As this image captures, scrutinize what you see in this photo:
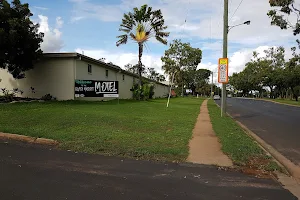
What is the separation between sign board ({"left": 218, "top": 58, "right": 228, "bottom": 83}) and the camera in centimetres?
1656

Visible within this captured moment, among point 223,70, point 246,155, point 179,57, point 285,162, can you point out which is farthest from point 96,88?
point 179,57

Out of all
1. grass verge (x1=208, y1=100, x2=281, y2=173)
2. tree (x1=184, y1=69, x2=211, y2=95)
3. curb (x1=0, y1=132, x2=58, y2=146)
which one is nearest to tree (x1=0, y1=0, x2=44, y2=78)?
curb (x1=0, y1=132, x2=58, y2=146)

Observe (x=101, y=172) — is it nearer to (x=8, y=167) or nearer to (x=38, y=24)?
(x=8, y=167)

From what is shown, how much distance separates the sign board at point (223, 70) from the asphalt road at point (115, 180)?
11242 mm

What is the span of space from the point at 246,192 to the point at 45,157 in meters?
4.22

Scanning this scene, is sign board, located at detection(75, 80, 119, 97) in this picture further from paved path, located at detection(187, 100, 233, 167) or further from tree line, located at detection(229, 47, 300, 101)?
tree line, located at detection(229, 47, 300, 101)

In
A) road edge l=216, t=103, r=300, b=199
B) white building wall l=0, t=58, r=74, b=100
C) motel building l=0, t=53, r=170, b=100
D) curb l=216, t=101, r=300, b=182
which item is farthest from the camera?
white building wall l=0, t=58, r=74, b=100

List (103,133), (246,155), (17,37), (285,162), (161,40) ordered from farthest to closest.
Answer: (161,40)
(17,37)
(103,133)
(246,155)
(285,162)

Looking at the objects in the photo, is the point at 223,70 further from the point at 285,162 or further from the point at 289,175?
the point at 289,175

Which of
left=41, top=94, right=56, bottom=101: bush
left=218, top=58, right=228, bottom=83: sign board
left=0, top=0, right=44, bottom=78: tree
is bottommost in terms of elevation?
left=41, top=94, right=56, bottom=101: bush

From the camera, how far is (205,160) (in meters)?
6.59

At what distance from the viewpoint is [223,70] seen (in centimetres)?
1670

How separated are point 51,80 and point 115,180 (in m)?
17.0

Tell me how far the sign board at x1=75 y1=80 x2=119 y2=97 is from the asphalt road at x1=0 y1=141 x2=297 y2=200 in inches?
Result: 502
